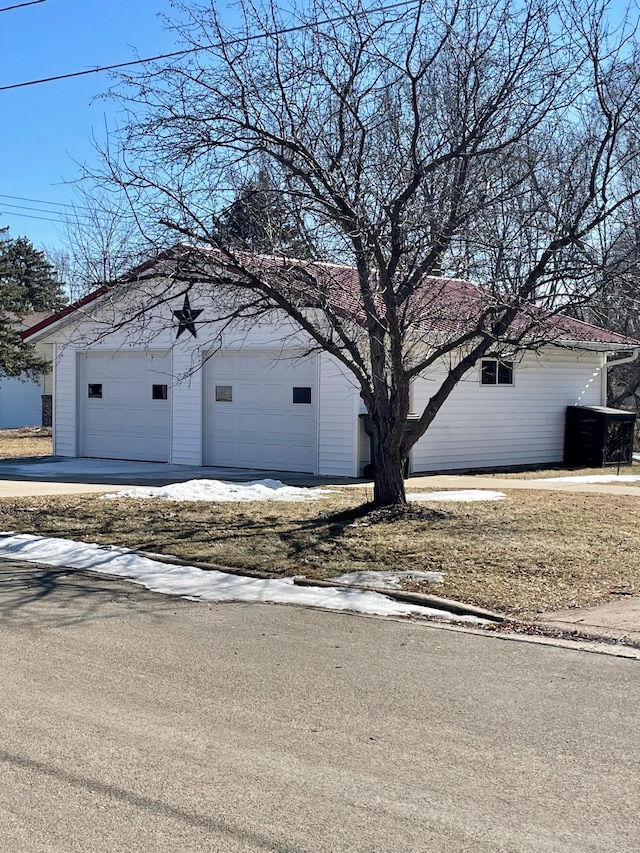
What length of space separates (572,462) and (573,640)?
623 inches

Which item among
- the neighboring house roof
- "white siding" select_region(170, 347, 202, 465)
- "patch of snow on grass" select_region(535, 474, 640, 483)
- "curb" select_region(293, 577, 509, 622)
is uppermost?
the neighboring house roof

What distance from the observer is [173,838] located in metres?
3.95

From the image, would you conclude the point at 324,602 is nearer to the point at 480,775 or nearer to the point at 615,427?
the point at 480,775

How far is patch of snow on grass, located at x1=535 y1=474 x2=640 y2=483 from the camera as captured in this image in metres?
18.9

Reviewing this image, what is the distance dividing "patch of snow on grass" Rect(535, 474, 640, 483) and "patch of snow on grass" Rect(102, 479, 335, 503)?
208 inches

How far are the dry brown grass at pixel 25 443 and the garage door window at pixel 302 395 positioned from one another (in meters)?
8.29

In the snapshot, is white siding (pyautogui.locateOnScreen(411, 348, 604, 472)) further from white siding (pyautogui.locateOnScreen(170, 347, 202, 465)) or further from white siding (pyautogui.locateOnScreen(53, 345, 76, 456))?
white siding (pyautogui.locateOnScreen(53, 345, 76, 456))

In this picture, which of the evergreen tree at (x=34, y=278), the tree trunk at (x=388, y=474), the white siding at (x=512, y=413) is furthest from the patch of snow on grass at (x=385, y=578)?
the evergreen tree at (x=34, y=278)

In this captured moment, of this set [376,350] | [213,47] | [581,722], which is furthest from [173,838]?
[213,47]

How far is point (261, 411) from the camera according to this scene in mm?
20078

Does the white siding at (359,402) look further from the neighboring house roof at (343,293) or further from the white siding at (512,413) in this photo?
the neighboring house roof at (343,293)

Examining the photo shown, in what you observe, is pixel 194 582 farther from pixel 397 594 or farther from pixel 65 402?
pixel 65 402

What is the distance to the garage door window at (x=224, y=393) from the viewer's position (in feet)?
67.4

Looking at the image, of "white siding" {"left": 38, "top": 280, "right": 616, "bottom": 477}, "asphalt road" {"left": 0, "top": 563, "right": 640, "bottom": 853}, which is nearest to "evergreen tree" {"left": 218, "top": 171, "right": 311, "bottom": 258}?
"white siding" {"left": 38, "top": 280, "right": 616, "bottom": 477}
